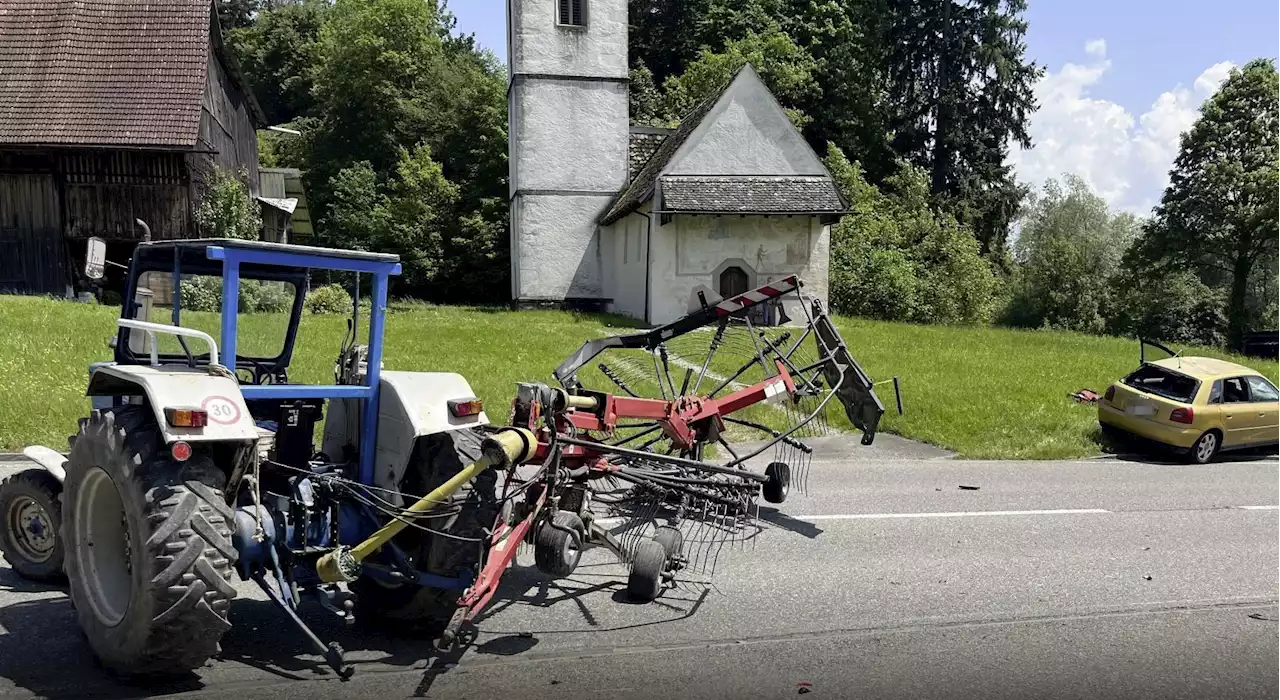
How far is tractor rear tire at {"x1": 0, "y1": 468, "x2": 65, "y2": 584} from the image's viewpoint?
5.64 metres

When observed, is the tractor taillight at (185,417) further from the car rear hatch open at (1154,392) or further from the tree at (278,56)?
the tree at (278,56)

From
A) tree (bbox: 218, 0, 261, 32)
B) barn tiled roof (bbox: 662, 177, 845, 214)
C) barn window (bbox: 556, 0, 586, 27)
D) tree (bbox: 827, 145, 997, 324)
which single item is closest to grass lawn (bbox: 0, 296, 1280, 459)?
barn tiled roof (bbox: 662, 177, 845, 214)

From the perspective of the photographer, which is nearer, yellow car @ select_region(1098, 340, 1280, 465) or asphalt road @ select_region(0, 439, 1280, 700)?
asphalt road @ select_region(0, 439, 1280, 700)

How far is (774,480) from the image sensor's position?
715cm

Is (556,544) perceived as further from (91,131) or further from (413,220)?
(413,220)

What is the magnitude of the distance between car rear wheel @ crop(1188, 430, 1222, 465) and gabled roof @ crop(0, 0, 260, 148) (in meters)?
23.2

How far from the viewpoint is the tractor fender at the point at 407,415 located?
5.10 meters

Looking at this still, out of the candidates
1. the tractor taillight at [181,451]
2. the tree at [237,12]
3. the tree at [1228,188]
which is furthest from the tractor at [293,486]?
the tree at [237,12]

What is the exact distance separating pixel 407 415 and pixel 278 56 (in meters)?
65.0

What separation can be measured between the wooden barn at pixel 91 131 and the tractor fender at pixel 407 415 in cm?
2257


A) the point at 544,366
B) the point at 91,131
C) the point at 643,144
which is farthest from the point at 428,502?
the point at 643,144

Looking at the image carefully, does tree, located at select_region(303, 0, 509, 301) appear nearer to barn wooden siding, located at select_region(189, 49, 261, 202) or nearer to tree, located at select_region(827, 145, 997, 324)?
barn wooden siding, located at select_region(189, 49, 261, 202)

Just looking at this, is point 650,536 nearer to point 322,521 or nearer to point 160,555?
point 322,521

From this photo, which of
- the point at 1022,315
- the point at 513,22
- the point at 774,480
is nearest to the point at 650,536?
the point at 774,480
